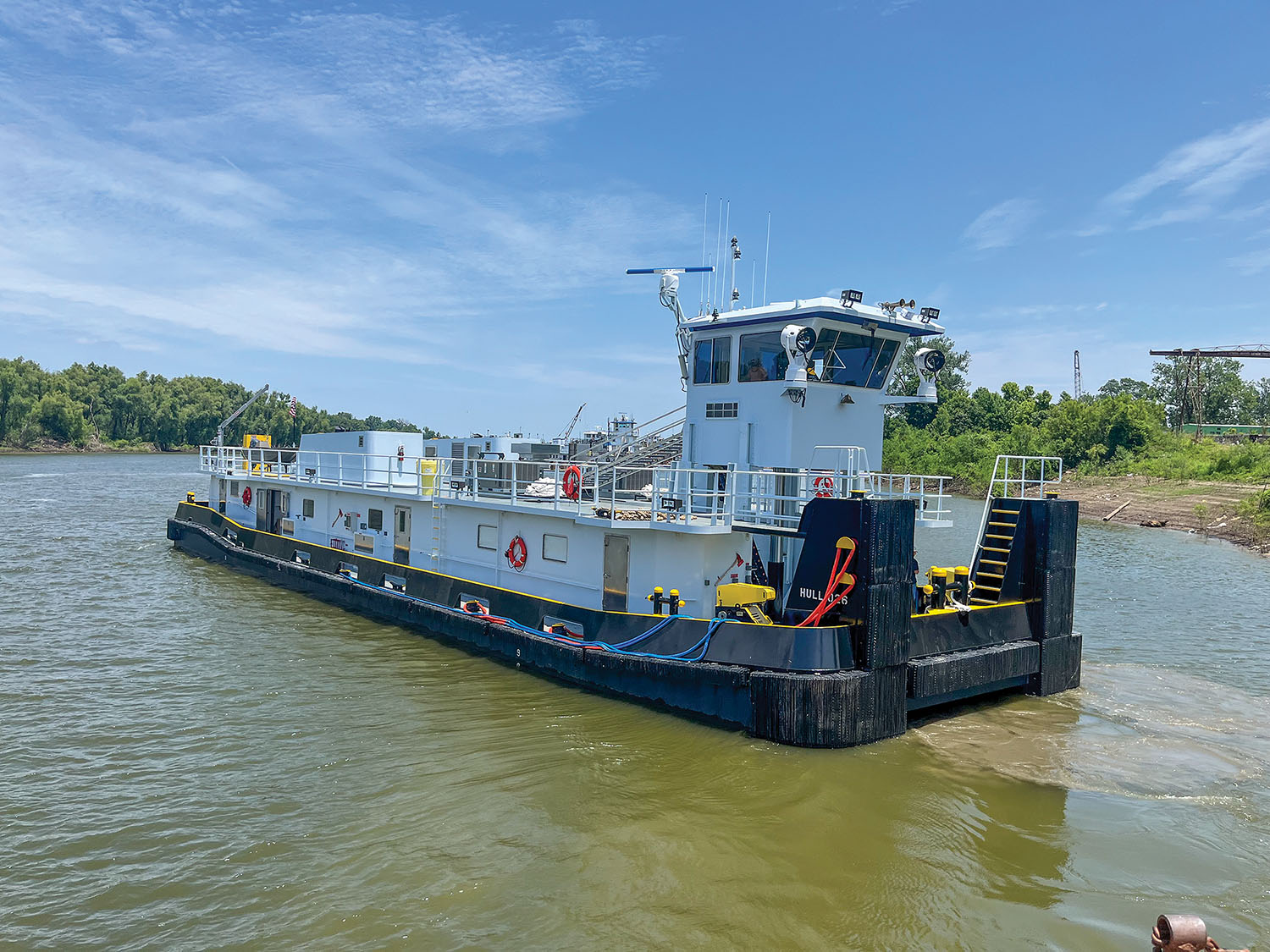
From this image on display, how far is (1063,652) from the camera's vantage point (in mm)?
11352

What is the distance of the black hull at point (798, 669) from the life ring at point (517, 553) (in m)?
0.51

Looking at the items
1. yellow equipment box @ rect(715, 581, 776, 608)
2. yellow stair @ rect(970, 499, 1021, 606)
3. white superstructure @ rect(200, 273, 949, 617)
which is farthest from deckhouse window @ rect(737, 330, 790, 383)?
yellow stair @ rect(970, 499, 1021, 606)

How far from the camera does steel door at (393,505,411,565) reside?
1577 cm

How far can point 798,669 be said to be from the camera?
9133mm

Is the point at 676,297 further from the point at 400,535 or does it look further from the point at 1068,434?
the point at 1068,434

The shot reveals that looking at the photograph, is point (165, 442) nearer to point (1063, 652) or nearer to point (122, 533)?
point (122, 533)

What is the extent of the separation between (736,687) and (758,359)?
4957 mm

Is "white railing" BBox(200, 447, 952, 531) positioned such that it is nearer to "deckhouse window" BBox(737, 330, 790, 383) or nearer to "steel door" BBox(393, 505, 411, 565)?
"steel door" BBox(393, 505, 411, 565)

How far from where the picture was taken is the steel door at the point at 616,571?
11227mm

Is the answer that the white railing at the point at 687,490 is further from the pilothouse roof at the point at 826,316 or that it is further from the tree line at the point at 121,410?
the tree line at the point at 121,410

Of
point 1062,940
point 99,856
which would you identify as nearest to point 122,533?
point 99,856

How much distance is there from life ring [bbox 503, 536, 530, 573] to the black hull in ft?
1.66

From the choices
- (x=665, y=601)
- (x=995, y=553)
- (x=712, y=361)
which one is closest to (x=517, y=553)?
(x=665, y=601)

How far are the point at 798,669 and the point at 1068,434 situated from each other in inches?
2192
